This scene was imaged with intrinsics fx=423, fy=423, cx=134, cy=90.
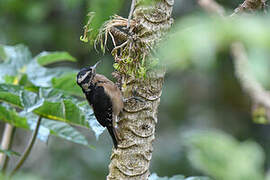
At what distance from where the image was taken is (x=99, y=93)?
236cm

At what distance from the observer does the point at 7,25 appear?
15.8ft

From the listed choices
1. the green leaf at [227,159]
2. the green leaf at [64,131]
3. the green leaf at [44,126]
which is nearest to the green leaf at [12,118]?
the green leaf at [44,126]

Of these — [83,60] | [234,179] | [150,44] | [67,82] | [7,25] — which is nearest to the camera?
[234,179]

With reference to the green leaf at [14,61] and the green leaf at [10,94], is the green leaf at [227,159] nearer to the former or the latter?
the green leaf at [10,94]

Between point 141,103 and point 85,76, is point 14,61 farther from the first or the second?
point 141,103

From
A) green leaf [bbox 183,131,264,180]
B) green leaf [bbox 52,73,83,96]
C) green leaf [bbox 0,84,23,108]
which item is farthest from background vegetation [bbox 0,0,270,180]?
green leaf [bbox 183,131,264,180]

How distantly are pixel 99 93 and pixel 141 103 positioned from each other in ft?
2.51

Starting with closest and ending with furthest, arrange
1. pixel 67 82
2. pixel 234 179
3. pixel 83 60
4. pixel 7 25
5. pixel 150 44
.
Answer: pixel 234 179 → pixel 150 44 → pixel 67 82 → pixel 7 25 → pixel 83 60

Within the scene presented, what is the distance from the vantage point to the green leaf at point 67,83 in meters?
2.25

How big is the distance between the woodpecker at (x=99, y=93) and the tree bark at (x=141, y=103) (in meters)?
0.39

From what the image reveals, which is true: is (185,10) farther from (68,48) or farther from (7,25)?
(7,25)

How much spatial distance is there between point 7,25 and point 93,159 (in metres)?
1.82

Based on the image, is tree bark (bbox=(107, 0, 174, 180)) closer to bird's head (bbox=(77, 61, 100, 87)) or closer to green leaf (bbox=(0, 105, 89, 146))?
green leaf (bbox=(0, 105, 89, 146))

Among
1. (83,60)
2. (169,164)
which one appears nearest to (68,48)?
(83,60)
